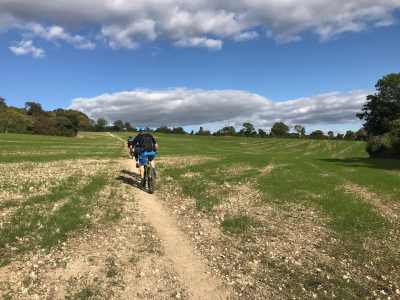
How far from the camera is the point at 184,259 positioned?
10.3 m

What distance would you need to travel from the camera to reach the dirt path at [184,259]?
8.53 m

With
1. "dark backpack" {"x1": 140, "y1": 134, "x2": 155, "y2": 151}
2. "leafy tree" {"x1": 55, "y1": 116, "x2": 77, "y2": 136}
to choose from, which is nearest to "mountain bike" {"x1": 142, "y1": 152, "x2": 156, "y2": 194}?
"dark backpack" {"x1": 140, "y1": 134, "x2": 155, "y2": 151}

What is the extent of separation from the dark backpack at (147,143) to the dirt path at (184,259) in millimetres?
4499

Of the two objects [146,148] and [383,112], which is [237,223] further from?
[383,112]

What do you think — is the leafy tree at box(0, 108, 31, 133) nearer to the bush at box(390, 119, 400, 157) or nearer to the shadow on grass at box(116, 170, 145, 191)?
the shadow on grass at box(116, 170, 145, 191)

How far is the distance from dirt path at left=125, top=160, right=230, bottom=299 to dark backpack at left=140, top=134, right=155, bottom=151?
4499 mm

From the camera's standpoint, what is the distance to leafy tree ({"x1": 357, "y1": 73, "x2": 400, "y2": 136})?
53094mm

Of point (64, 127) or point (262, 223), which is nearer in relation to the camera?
point (262, 223)

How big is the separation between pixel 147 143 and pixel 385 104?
4452 centimetres

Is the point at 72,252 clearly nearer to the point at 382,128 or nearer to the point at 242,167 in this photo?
the point at 242,167

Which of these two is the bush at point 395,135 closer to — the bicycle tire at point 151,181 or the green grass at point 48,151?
the green grass at point 48,151

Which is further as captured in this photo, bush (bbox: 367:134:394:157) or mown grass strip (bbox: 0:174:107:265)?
bush (bbox: 367:134:394:157)

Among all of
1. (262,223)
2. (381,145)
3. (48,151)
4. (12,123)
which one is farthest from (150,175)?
(12,123)

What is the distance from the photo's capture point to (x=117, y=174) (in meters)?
25.7
